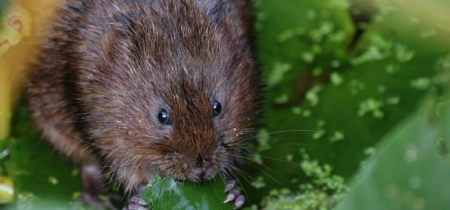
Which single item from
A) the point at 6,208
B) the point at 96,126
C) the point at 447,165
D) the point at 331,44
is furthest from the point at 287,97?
the point at 447,165

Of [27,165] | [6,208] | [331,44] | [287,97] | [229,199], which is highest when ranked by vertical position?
[331,44]

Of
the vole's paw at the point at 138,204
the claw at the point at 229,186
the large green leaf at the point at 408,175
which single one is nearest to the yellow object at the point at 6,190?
the vole's paw at the point at 138,204

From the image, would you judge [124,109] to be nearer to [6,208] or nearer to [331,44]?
[6,208]

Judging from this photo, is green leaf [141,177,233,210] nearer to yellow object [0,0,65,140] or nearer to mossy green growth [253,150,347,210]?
mossy green growth [253,150,347,210]

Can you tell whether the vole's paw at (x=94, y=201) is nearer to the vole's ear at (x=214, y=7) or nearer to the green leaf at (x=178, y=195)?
the green leaf at (x=178, y=195)

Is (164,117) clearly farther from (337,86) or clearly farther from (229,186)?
(337,86)

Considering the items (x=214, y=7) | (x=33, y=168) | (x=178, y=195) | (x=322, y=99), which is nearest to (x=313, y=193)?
(x=322, y=99)
